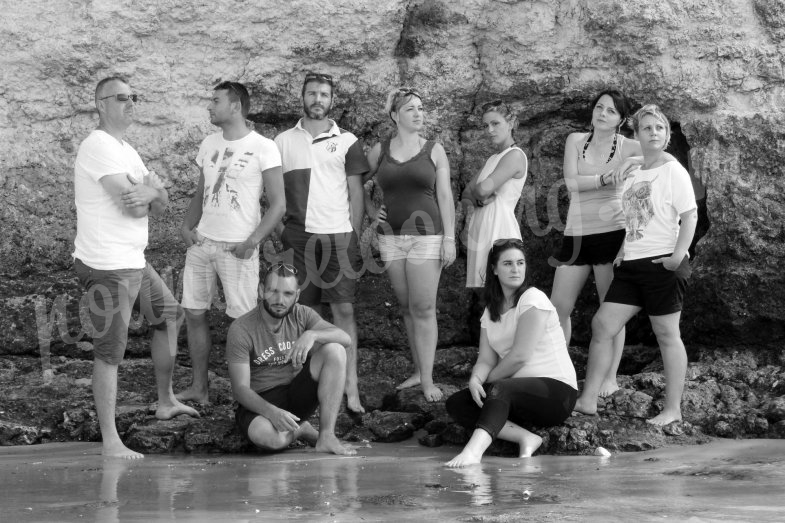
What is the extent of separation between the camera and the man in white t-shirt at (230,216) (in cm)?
638

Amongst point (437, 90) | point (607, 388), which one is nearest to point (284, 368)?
point (607, 388)

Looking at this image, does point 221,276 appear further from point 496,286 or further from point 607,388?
point 607,388

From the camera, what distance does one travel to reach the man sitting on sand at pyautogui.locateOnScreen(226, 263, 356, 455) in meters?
5.81

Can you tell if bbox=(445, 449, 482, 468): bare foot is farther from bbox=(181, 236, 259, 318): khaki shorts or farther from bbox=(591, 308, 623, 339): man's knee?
bbox=(181, 236, 259, 318): khaki shorts

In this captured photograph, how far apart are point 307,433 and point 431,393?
2.90 feet

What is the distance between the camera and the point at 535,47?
25.4 feet

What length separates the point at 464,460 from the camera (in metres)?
5.48

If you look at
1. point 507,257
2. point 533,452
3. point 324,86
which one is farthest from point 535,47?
point 533,452

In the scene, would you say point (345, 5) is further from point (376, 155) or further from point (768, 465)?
point (768, 465)

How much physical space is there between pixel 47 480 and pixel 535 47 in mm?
4343

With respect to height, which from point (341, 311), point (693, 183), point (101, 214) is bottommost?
point (341, 311)

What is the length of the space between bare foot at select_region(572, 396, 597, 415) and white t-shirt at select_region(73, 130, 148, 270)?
246cm

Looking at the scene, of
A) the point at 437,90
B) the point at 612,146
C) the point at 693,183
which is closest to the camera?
the point at 612,146

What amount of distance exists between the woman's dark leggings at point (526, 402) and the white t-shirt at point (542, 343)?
0.20 feet
